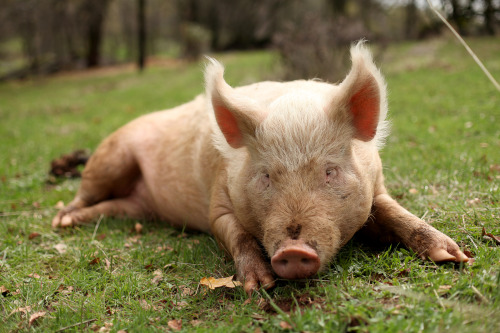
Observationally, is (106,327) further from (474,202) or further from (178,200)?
(474,202)

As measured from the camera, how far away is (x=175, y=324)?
107 inches

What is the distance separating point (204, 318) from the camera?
2.79 meters

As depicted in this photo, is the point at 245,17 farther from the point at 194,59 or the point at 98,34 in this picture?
the point at 98,34

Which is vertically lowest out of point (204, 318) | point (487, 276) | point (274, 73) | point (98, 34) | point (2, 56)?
point (2, 56)

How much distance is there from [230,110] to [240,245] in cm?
93

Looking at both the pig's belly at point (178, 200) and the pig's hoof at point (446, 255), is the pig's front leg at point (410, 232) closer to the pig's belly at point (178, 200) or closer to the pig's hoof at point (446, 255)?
the pig's hoof at point (446, 255)

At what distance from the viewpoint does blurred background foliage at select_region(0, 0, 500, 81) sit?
1234 cm

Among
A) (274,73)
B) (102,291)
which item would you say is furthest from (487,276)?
(274,73)

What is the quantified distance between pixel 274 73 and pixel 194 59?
15.2 metres

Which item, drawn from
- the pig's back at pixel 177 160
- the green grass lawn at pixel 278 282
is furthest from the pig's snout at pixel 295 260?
the pig's back at pixel 177 160

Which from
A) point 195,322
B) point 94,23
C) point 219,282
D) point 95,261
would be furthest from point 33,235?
point 94,23

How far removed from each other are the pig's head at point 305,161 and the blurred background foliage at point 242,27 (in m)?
7.97

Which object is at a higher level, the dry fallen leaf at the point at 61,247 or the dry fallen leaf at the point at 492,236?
the dry fallen leaf at the point at 492,236

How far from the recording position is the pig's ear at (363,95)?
2.88 metres
